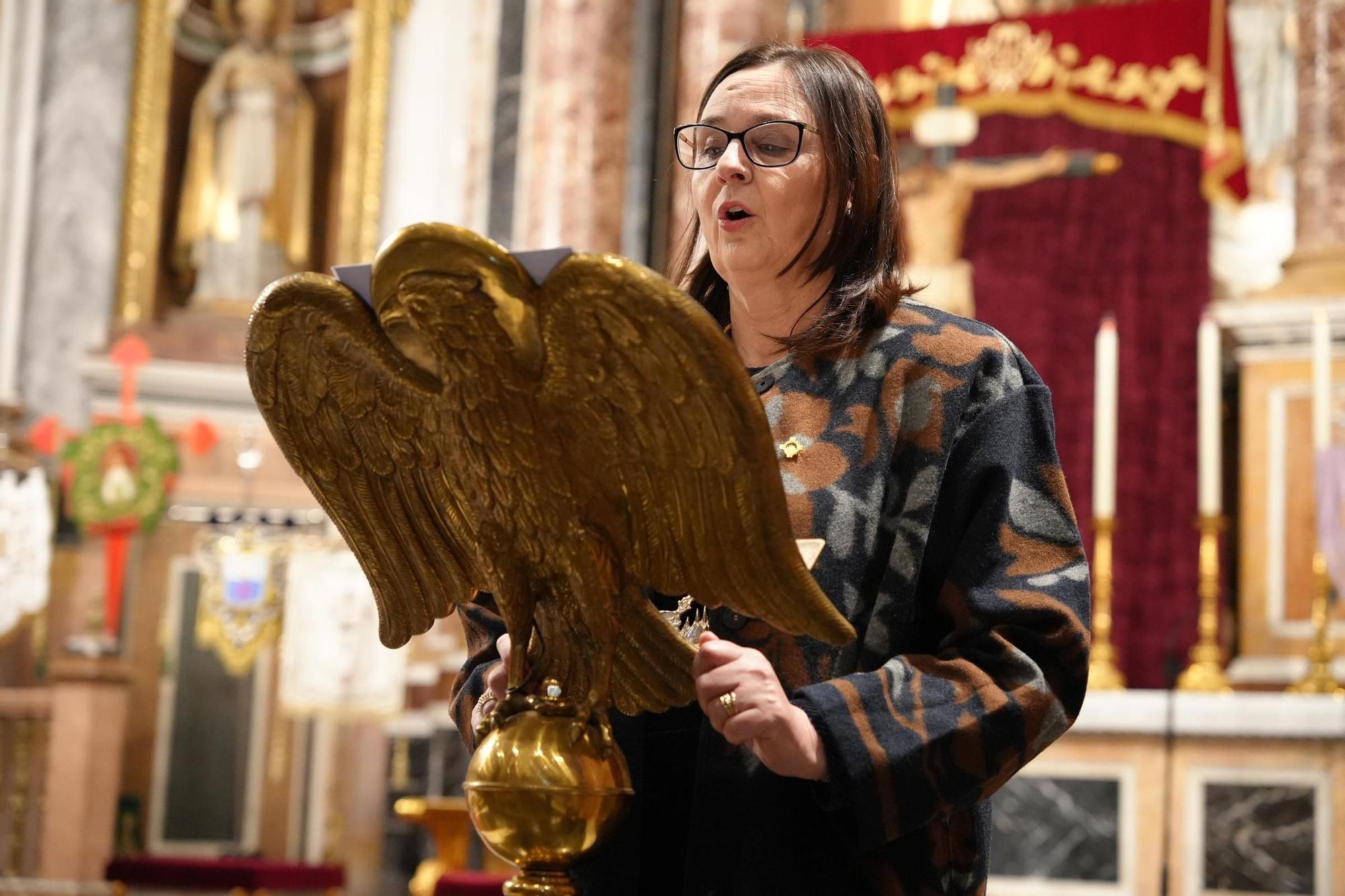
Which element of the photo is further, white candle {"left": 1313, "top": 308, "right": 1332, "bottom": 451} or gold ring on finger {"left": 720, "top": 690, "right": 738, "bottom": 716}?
white candle {"left": 1313, "top": 308, "right": 1332, "bottom": 451}

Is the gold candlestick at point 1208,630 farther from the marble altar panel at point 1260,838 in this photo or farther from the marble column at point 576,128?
the marble column at point 576,128

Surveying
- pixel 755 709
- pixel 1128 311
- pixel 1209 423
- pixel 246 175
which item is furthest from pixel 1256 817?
pixel 246 175

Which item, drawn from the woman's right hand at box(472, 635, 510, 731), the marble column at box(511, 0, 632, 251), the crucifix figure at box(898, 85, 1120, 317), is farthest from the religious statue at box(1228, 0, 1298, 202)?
the woman's right hand at box(472, 635, 510, 731)

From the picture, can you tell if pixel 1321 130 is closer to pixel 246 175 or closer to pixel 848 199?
pixel 848 199

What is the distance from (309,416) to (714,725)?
457mm

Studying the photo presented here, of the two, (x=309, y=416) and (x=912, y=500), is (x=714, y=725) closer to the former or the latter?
(x=912, y=500)

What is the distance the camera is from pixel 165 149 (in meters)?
7.77

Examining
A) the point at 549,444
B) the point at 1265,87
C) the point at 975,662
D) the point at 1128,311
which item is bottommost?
the point at 975,662

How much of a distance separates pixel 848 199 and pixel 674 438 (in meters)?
0.44

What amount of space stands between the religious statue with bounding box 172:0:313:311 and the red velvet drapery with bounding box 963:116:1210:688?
3.39 metres

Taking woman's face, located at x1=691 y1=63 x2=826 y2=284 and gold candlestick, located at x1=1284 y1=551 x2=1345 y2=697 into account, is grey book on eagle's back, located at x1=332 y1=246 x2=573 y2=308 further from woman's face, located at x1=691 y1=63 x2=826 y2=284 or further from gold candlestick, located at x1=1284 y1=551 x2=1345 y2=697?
gold candlestick, located at x1=1284 y1=551 x2=1345 y2=697

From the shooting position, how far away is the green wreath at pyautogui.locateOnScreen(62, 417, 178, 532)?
6352 millimetres

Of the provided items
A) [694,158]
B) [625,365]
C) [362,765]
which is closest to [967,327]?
[694,158]

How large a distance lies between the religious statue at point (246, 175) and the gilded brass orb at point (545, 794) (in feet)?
22.3
